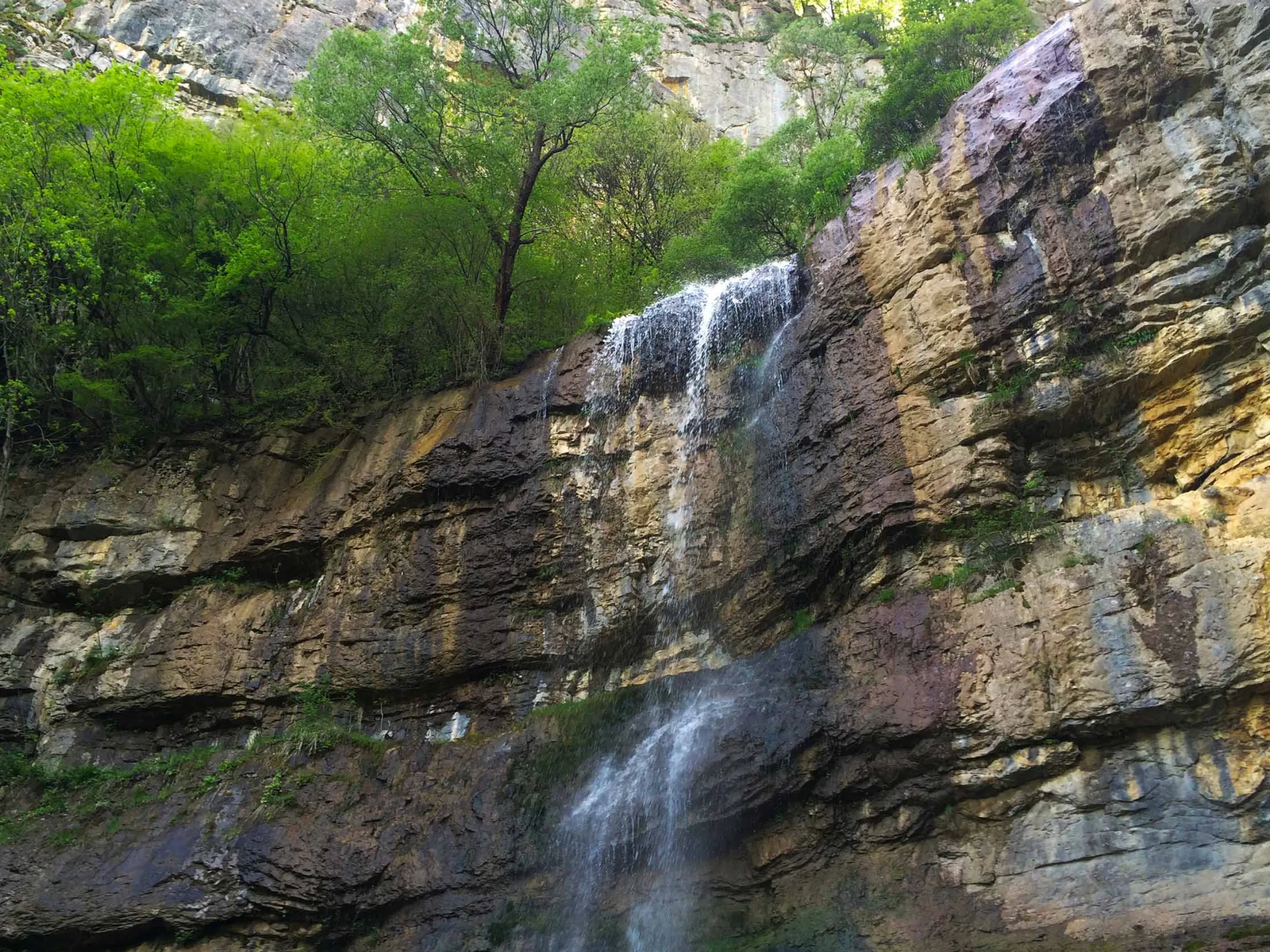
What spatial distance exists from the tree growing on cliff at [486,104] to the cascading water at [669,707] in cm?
329

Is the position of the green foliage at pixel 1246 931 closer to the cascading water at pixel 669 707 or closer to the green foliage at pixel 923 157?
the cascading water at pixel 669 707

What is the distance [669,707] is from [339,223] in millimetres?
10892

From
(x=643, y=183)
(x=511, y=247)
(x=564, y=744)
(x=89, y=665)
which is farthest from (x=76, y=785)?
(x=643, y=183)

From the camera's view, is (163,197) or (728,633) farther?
(163,197)

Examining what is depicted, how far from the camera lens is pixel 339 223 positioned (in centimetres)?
1647

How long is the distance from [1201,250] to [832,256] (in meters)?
4.77

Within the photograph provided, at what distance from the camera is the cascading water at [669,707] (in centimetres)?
972

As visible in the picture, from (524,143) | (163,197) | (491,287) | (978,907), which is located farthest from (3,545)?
(978,907)

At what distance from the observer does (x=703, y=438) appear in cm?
1289

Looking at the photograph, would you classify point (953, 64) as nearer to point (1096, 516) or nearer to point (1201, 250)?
point (1201, 250)

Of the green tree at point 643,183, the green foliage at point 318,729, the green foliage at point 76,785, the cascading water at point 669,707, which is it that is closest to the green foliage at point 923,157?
the cascading water at point 669,707

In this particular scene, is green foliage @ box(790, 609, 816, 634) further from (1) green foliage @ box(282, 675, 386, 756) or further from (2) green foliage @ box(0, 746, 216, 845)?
(2) green foliage @ box(0, 746, 216, 845)

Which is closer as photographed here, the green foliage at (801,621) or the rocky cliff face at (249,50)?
the green foliage at (801,621)

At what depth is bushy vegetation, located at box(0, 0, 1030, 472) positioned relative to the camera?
1541 cm
